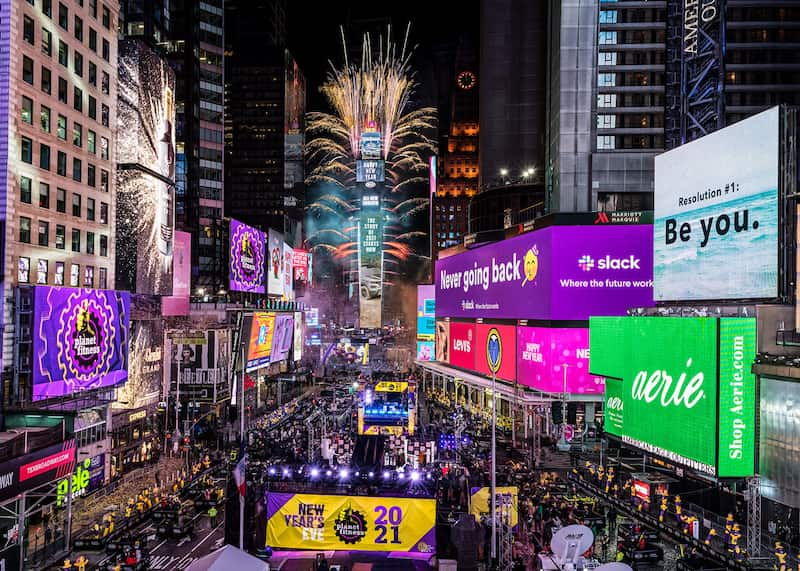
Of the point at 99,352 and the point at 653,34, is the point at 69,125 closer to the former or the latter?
the point at 99,352

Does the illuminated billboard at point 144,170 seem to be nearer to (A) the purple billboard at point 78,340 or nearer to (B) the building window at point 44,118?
(A) the purple billboard at point 78,340

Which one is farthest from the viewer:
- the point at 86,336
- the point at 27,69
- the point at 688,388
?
the point at 86,336

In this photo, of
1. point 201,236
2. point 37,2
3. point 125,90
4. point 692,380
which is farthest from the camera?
point 201,236

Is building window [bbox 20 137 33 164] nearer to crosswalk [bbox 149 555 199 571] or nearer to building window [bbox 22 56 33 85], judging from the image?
building window [bbox 22 56 33 85]

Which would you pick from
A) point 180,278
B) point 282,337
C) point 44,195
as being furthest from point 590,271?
point 282,337

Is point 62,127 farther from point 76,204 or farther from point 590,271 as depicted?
point 590,271

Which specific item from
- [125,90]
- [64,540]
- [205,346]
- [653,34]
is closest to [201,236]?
[205,346]
